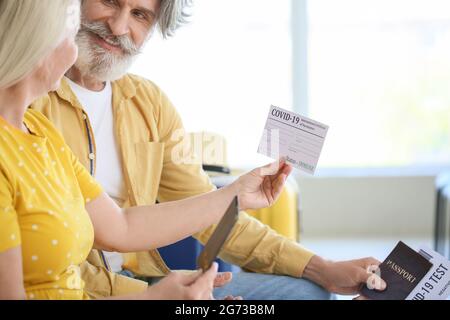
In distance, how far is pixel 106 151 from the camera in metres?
1.94

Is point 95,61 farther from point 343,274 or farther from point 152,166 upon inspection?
point 343,274

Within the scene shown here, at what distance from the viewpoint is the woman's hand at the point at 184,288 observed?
1.20 metres

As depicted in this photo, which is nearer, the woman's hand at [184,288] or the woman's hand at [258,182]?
the woman's hand at [184,288]

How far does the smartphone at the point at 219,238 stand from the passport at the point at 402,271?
19.7 inches

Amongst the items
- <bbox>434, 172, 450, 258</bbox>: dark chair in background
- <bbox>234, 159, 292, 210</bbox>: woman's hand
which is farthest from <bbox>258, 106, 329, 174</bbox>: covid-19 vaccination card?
<bbox>434, 172, 450, 258</bbox>: dark chair in background

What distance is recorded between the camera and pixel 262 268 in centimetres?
199

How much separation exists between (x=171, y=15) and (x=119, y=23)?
20 centimetres

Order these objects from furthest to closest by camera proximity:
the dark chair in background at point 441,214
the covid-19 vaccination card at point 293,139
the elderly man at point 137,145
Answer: the dark chair in background at point 441,214
the elderly man at point 137,145
the covid-19 vaccination card at point 293,139

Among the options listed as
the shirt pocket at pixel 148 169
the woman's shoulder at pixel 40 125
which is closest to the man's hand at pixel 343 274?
the shirt pocket at pixel 148 169

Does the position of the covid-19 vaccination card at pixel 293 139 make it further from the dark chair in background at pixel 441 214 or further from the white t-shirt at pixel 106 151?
the dark chair in background at pixel 441 214

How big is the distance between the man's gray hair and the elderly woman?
28.8 inches

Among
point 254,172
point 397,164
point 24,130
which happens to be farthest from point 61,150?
point 397,164

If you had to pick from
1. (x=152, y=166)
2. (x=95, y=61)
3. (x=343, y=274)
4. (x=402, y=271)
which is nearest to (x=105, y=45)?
(x=95, y=61)
